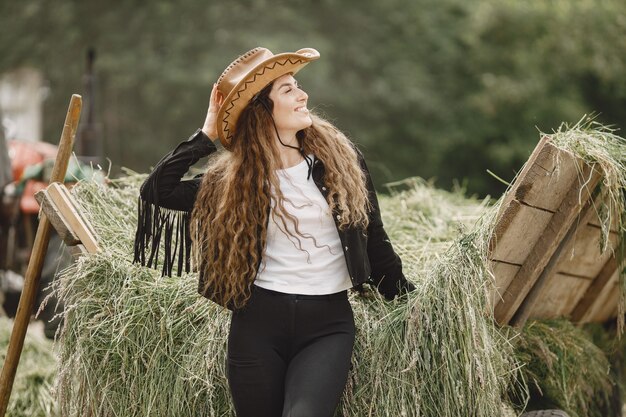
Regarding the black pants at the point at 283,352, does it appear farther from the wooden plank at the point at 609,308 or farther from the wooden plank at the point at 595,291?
the wooden plank at the point at 609,308

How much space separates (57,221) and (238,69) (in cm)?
104

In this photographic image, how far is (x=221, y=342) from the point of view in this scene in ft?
10.6

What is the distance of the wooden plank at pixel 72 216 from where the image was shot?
3.45 m

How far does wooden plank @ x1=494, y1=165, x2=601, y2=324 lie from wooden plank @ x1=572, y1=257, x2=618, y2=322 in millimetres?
726

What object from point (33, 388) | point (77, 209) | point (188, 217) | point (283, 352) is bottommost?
point (33, 388)

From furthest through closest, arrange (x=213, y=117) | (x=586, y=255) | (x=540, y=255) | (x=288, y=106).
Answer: (x=586, y=255) → (x=540, y=255) → (x=213, y=117) → (x=288, y=106)

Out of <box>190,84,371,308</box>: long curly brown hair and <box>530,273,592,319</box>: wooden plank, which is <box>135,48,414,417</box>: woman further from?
<box>530,273,592,319</box>: wooden plank

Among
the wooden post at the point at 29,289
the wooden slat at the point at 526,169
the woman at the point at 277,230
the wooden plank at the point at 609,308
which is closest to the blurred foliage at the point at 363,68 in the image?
the wooden plank at the point at 609,308

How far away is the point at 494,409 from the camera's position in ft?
9.57

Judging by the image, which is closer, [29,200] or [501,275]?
[501,275]

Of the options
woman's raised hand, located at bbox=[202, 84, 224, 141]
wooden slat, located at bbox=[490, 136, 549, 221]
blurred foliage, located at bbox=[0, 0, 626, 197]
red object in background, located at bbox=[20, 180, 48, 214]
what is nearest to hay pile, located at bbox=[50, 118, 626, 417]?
wooden slat, located at bbox=[490, 136, 549, 221]

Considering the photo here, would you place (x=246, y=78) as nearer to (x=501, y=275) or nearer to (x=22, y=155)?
(x=501, y=275)

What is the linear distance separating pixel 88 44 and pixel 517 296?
18151 millimetres

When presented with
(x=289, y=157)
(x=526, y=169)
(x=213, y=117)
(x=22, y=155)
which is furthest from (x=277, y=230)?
(x=22, y=155)
